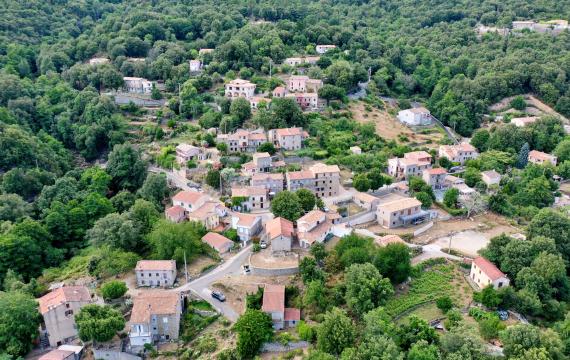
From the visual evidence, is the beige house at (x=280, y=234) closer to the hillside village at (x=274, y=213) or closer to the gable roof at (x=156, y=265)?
the hillside village at (x=274, y=213)

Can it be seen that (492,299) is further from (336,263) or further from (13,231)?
(13,231)

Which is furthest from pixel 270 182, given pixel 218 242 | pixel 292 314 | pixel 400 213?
pixel 292 314

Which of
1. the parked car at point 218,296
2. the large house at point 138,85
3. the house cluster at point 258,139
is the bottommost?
the parked car at point 218,296

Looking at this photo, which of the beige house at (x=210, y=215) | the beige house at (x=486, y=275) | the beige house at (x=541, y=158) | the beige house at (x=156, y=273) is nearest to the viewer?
the beige house at (x=486, y=275)

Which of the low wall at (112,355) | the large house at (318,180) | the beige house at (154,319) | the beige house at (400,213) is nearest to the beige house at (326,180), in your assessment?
the large house at (318,180)

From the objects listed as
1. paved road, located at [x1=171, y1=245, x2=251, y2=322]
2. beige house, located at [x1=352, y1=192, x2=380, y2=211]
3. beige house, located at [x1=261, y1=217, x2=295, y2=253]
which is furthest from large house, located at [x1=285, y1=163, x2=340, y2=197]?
paved road, located at [x1=171, y1=245, x2=251, y2=322]

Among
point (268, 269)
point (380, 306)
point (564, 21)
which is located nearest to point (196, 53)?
point (268, 269)
